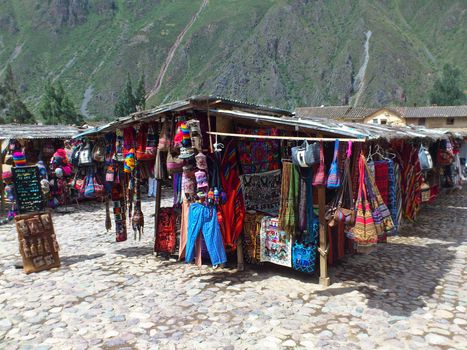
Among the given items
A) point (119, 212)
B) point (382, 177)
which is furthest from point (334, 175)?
point (119, 212)

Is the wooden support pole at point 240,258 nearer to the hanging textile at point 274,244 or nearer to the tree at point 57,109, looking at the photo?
the hanging textile at point 274,244

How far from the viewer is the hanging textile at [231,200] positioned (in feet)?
20.6

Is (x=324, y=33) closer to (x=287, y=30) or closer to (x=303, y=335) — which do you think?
(x=287, y=30)

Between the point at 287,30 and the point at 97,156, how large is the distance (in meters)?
98.1

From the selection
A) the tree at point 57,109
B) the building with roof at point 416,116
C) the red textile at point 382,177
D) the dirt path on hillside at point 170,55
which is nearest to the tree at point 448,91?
the building with roof at point 416,116

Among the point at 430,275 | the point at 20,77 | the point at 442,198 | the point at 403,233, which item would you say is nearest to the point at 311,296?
the point at 430,275

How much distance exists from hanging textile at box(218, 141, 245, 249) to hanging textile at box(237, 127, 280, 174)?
138mm

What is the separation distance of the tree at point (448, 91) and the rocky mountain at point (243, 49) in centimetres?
693

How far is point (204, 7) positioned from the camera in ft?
396

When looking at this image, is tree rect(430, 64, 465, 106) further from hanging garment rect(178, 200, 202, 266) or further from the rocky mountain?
hanging garment rect(178, 200, 202, 266)

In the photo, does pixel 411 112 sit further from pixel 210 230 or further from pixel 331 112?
pixel 210 230

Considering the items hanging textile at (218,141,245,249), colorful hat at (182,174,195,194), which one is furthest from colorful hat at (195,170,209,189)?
hanging textile at (218,141,245,249)

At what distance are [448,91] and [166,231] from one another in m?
72.6

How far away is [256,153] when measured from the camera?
6.33m
